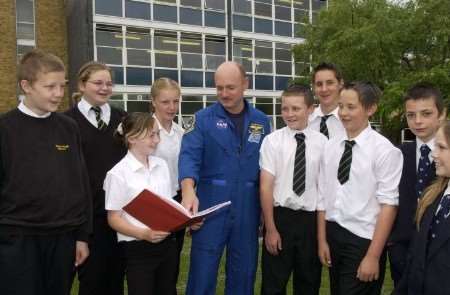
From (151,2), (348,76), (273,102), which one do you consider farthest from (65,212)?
(273,102)

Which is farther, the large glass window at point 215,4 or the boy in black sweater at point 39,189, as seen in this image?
the large glass window at point 215,4

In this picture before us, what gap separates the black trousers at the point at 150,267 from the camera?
336 centimetres

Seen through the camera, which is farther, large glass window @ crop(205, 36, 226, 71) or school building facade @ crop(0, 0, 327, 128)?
large glass window @ crop(205, 36, 226, 71)

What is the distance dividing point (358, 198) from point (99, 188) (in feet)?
6.28

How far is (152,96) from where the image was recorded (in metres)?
4.56

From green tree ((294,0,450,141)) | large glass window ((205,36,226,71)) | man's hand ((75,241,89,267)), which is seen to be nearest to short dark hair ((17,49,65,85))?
man's hand ((75,241,89,267))

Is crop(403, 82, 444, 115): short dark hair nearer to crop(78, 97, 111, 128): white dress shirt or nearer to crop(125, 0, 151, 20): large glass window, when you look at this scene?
crop(78, 97, 111, 128): white dress shirt

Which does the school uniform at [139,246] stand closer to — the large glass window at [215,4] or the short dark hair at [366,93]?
the short dark hair at [366,93]

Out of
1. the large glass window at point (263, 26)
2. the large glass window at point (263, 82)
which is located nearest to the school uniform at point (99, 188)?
the large glass window at point (263, 82)

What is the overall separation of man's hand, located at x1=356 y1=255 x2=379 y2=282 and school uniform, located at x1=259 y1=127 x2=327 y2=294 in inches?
18.2

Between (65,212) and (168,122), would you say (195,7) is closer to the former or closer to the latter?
(168,122)

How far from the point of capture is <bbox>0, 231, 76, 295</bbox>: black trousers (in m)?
3.02

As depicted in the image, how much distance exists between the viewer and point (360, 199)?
11.4 feet

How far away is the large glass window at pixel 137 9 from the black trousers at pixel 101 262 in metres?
17.9
